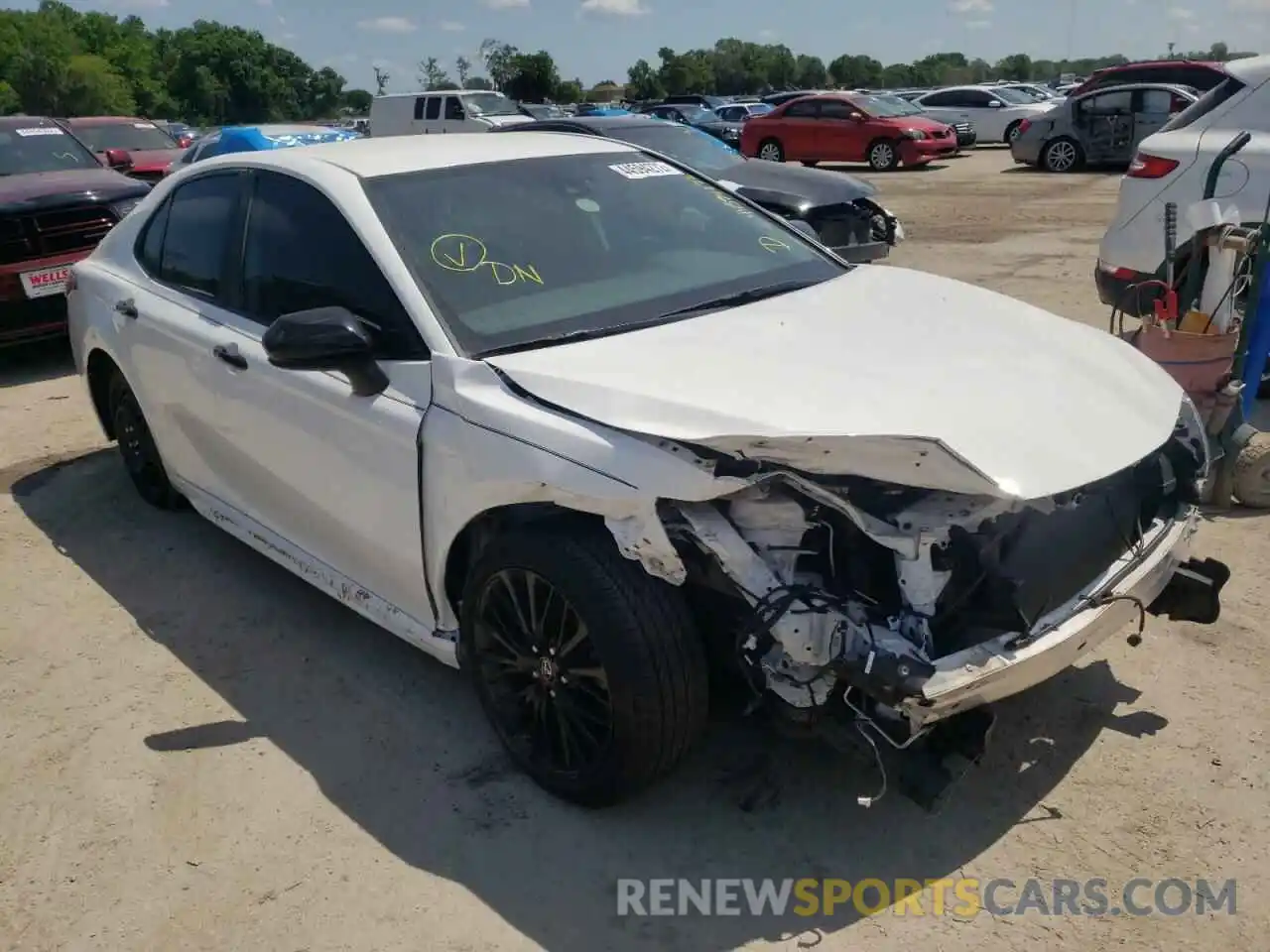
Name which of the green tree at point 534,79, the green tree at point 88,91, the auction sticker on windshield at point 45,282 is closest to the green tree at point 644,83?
the green tree at point 534,79

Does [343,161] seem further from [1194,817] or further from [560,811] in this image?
[1194,817]

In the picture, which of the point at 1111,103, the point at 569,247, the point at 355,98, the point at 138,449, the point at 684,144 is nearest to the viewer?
the point at 569,247

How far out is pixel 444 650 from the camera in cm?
327

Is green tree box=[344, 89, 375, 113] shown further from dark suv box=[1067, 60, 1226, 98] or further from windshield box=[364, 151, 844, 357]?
windshield box=[364, 151, 844, 357]

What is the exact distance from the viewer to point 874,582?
262 cm

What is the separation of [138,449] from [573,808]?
312 cm

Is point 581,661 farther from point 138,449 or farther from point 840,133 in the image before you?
point 840,133

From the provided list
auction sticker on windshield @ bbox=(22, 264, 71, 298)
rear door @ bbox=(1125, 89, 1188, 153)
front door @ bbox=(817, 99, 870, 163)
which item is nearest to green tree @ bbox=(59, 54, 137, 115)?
front door @ bbox=(817, 99, 870, 163)

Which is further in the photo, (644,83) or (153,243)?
(644,83)

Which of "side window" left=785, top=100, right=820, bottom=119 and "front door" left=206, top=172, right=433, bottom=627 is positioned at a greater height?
"side window" left=785, top=100, right=820, bottom=119

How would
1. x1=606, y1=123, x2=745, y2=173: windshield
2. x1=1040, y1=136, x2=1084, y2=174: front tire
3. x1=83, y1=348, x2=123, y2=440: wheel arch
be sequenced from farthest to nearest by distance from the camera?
1. x1=1040, y1=136, x2=1084, y2=174: front tire
2. x1=606, y1=123, x2=745, y2=173: windshield
3. x1=83, y1=348, x2=123, y2=440: wheel arch


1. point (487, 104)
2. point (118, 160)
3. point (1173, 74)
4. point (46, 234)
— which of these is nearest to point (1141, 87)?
point (1173, 74)

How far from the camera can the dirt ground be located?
2.70m

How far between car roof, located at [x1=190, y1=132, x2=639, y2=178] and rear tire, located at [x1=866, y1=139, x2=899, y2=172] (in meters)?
19.3
